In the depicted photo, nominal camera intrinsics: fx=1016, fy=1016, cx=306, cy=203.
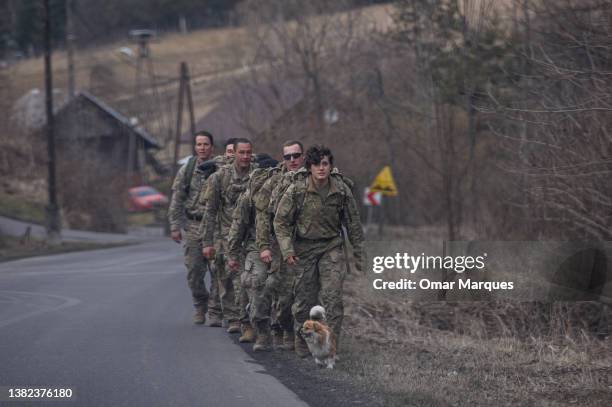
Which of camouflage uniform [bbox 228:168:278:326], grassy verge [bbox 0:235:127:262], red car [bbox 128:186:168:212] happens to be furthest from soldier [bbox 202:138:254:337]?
red car [bbox 128:186:168:212]

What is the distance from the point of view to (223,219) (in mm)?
12141

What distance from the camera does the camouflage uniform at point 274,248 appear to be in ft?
34.6

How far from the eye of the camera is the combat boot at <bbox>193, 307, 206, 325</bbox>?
1277cm

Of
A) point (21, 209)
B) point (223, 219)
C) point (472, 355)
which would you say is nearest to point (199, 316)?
point (223, 219)

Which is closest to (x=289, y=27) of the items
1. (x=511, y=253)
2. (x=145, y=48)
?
(x=145, y=48)

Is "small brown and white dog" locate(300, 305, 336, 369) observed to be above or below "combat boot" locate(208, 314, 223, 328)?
above

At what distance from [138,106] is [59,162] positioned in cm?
2635

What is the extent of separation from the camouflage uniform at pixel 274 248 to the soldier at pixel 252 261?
9 centimetres

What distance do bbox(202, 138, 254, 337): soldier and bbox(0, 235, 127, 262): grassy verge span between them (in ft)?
44.1

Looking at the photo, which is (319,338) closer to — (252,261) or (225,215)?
(252,261)

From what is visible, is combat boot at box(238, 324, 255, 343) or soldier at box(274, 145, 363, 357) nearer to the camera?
soldier at box(274, 145, 363, 357)

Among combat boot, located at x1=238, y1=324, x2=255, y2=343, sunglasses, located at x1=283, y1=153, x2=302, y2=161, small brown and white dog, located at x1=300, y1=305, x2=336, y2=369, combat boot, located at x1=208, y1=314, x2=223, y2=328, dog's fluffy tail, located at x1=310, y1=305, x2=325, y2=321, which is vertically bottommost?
combat boot, located at x1=208, y1=314, x2=223, y2=328

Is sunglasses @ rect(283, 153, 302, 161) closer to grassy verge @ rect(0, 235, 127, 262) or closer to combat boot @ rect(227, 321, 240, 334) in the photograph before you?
combat boot @ rect(227, 321, 240, 334)

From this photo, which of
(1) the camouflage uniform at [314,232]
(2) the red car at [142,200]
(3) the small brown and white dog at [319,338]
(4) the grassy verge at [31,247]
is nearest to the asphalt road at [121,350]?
(3) the small brown and white dog at [319,338]
